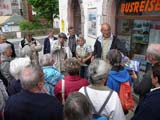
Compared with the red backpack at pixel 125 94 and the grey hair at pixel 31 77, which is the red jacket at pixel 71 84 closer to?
the red backpack at pixel 125 94

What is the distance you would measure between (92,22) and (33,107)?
5.93 meters

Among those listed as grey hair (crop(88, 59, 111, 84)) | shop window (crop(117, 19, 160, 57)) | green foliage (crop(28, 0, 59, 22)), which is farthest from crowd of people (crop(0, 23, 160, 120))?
green foliage (crop(28, 0, 59, 22))

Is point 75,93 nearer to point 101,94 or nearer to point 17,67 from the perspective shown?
point 101,94

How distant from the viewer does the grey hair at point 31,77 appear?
2301 millimetres

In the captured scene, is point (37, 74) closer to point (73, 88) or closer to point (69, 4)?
point (73, 88)

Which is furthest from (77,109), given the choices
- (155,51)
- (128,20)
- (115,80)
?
(128,20)

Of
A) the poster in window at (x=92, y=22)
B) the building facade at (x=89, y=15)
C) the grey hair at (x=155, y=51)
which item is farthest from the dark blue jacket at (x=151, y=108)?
the poster in window at (x=92, y=22)

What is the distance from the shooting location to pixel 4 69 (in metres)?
3.92

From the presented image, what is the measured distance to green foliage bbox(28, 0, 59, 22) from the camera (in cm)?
2780

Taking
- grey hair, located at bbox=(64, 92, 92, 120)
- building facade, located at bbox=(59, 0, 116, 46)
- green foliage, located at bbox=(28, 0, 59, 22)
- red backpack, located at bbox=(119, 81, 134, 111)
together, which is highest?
green foliage, located at bbox=(28, 0, 59, 22)

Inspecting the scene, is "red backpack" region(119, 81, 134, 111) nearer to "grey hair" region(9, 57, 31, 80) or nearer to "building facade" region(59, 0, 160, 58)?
"grey hair" region(9, 57, 31, 80)

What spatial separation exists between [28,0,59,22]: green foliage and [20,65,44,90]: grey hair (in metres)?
26.3

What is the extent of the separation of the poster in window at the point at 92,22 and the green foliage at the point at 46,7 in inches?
808

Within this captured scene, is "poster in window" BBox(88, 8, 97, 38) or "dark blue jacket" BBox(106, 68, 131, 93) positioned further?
"poster in window" BBox(88, 8, 97, 38)
